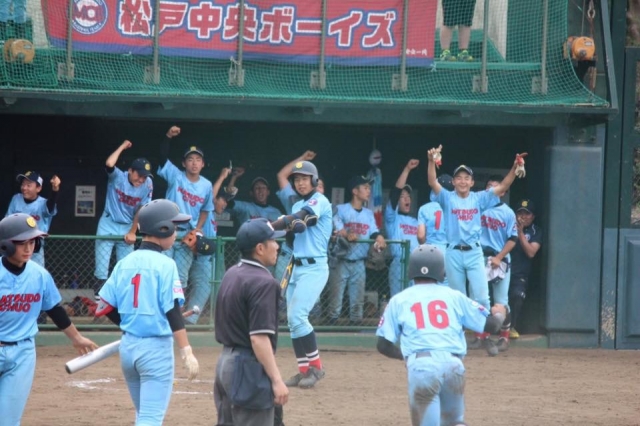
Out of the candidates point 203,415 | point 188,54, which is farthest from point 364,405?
point 188,54

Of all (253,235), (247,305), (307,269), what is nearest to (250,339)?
(247,305)

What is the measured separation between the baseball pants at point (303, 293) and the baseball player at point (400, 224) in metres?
3.18

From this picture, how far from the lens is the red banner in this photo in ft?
39.2

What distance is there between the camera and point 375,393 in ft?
31.7

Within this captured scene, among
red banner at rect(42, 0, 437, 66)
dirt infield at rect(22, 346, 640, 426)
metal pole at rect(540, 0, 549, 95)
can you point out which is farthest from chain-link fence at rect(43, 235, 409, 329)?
metal pole at rect(540, 0, 549, 95)

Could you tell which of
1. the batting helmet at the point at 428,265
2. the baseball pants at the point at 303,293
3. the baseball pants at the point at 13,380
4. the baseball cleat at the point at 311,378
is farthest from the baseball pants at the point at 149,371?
the baseball cleat at the point at 311,378

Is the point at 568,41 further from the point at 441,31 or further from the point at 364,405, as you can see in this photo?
the point at 364,405

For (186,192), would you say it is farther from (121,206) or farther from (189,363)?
(189,363)

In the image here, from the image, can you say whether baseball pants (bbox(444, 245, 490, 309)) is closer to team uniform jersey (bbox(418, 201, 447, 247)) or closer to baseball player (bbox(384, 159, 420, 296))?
team uniform jersey (bbox(418, 201, 447, 247))

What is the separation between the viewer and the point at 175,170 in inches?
488

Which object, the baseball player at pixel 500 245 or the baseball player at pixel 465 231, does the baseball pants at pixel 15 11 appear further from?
the baseball player at pixel 500 245

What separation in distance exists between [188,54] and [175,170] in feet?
4.47

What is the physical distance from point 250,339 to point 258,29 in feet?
23.3

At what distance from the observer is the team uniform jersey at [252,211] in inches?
535
